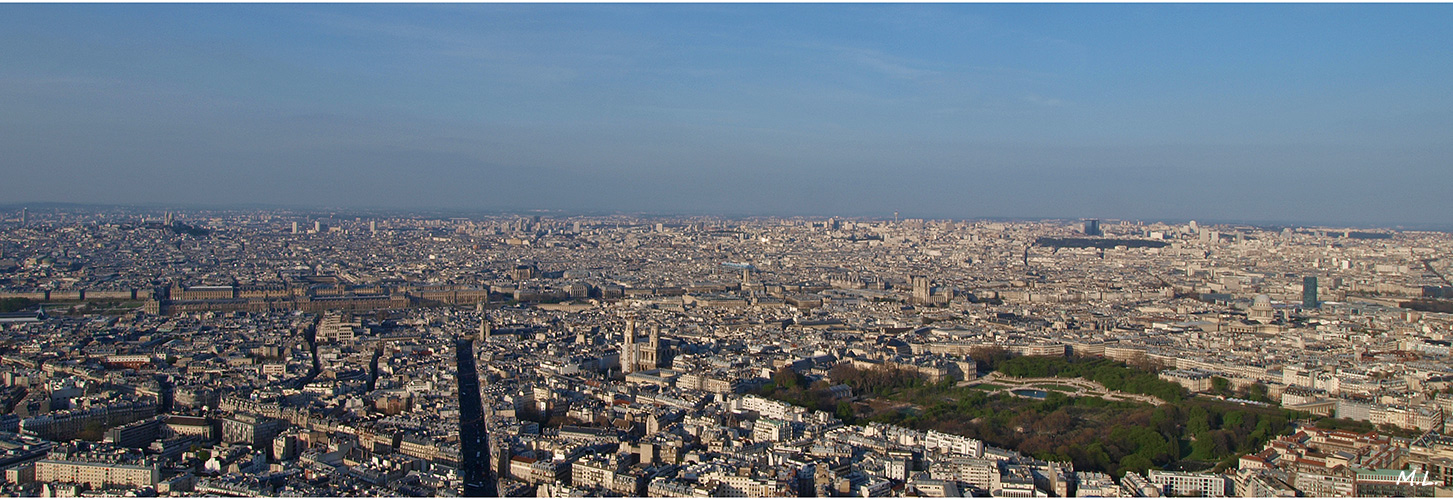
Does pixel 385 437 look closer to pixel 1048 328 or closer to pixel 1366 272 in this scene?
pixel 1048 328

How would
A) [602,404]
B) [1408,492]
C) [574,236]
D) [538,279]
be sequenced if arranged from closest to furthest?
[1408,492]
[602,404]
[538,279]
[574,236]

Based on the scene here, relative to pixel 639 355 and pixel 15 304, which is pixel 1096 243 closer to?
pixel 639 355

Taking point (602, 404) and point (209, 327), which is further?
point (209, 327)

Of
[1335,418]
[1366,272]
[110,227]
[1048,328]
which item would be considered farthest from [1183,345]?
[110,227]

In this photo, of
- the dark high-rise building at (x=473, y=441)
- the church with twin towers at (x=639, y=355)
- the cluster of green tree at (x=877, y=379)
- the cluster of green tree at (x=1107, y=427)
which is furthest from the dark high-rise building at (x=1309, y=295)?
the dark high-rise building at (x=473, y=441)

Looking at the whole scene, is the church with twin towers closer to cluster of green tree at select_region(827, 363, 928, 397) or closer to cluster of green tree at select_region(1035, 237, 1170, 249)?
cluster of green tree at select_region(827, 363, 928, 397)
